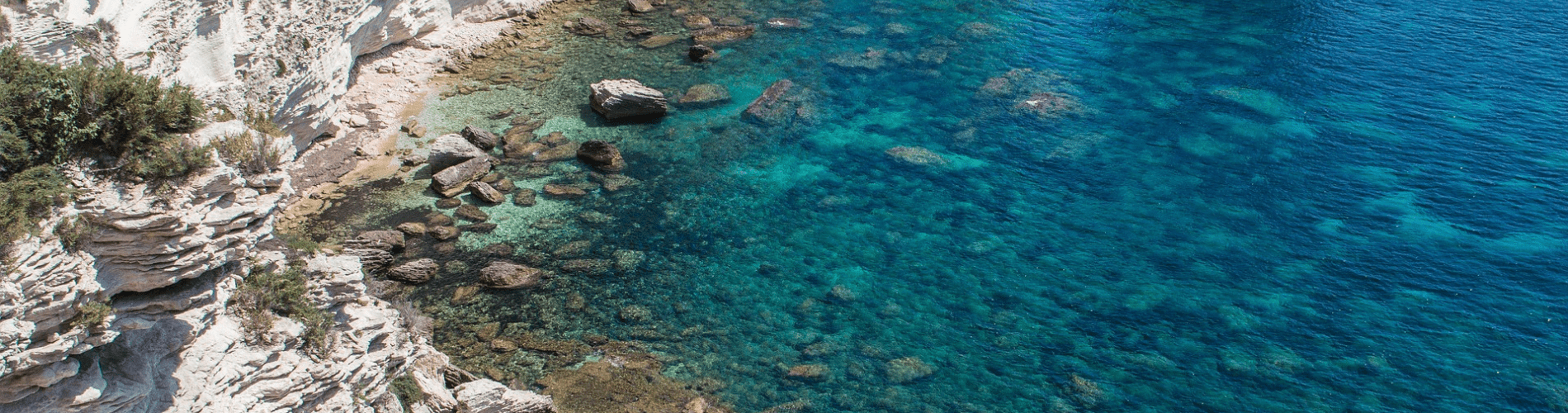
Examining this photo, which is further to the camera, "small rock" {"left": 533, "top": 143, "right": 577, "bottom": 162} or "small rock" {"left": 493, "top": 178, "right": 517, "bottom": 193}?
"small rock" {"left": 533, "top": 143, "right": 577, "bottom": 162}

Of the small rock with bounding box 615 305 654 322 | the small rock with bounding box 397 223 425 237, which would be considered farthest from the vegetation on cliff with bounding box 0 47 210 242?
the small rock with bounding box 397 223 425 237

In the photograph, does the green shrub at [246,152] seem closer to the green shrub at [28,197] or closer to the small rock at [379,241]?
the green shrub at [28,197]

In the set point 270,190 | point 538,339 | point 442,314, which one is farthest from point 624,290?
point 270,190

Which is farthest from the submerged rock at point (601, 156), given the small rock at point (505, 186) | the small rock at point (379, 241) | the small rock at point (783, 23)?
the small rock at point (783, 23)

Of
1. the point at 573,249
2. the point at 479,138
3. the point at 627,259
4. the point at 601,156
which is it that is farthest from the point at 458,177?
the point at 627,259

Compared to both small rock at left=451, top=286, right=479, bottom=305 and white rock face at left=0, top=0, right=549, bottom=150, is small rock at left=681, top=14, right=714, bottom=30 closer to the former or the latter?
white rock face at left=0, top=0, right=549, bottom=150

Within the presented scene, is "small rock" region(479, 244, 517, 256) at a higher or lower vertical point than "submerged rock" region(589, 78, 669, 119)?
lower
